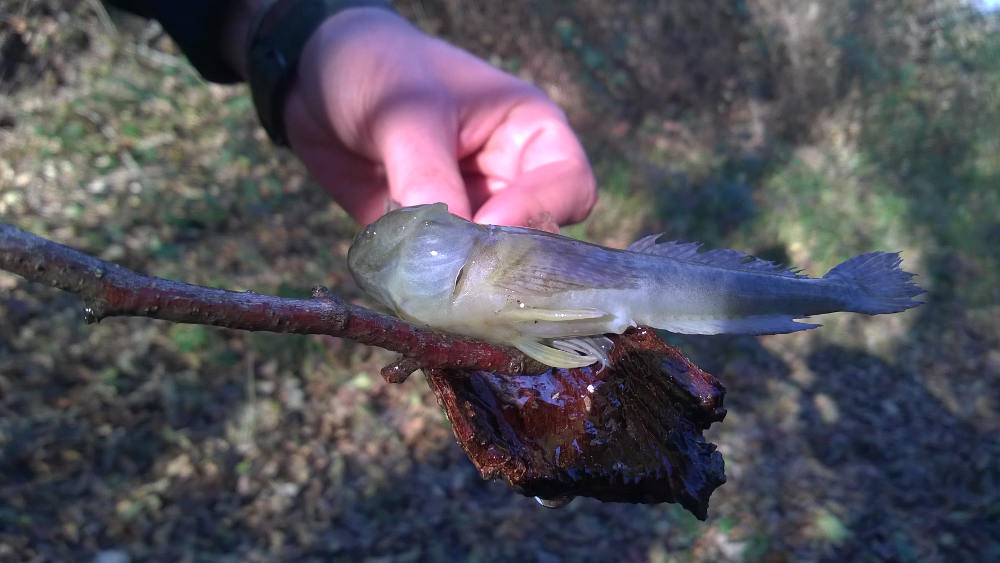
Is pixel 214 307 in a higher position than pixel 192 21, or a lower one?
higher

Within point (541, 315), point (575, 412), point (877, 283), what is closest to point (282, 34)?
point (541, 315)

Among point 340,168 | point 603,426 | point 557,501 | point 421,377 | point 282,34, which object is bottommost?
point 421,377

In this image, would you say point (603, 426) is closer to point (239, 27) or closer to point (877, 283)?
point (877, 283)

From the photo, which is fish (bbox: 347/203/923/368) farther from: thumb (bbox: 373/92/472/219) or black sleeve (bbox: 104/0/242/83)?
black sleeve (bbox: 104/0/242/83)

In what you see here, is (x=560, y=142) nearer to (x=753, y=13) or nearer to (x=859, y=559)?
(x=859, y=559)

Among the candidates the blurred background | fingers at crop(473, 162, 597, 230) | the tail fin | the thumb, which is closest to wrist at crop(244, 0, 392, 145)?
the thumb

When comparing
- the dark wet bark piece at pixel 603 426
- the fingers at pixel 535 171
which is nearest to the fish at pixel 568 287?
the dark wet bark piece at pixel 603 426
